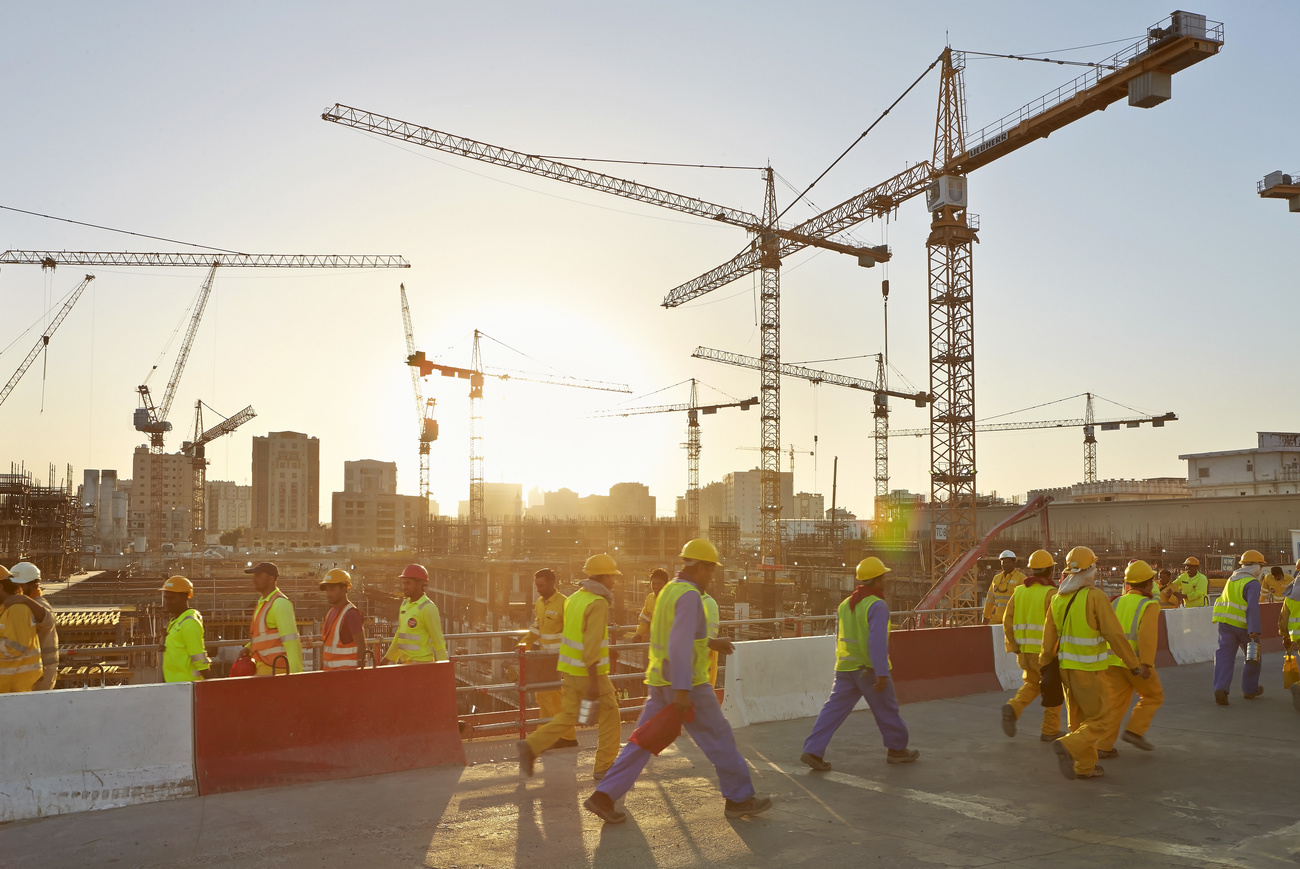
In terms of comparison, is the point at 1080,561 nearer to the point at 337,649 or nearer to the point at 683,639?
the point at 683,639

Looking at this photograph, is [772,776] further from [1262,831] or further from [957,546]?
[957,546]

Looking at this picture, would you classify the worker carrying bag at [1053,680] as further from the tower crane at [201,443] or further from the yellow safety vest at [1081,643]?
the tower crane at [201,443]

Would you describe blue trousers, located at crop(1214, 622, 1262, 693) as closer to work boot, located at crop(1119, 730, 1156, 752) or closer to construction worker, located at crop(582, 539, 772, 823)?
work boot, located at crop(1119, 730, 1156, 752)

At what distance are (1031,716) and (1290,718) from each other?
2.85 m

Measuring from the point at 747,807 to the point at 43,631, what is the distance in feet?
20.3

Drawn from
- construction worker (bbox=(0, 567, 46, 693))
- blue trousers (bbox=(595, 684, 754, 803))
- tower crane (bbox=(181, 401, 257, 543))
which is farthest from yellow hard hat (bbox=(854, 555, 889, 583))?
tower crane (bbox=(181, 401, 257, 543))

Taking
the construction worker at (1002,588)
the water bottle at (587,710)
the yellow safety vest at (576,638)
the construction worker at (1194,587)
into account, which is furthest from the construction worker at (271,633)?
the construction worker at (1194,587)

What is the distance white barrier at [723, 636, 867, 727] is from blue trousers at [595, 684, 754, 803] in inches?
141

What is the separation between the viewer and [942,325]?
42875 millimetres

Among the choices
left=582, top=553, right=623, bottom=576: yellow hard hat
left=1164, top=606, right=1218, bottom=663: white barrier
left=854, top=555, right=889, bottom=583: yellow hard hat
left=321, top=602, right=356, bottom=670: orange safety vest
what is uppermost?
left=582, top=553, right=623, bottom=576: yellow hard hat

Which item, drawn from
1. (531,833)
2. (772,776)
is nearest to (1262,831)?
(772,776)

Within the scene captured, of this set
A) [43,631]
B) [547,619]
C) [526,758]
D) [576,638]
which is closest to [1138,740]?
[576,638]

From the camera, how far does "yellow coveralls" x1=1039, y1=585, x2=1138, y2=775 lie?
738 centimetres

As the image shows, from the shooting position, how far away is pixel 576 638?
24.3 ft
